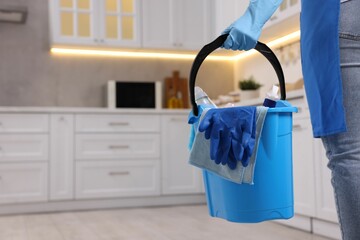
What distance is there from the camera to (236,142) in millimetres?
1088

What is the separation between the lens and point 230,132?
3.59 ft

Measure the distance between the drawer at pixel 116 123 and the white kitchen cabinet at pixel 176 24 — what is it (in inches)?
28.7

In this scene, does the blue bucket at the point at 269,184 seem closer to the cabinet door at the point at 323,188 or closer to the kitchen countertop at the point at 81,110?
the cabinet door at the point at 323,188

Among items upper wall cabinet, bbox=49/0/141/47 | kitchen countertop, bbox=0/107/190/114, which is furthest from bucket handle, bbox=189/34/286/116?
upper wall cabinet, bbox=49/0/141/47

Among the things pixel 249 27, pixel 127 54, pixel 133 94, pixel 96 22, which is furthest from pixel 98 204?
pixel 249 27

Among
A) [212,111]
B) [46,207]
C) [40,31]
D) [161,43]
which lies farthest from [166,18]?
[212,111]

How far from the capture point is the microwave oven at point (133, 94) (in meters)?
4.38

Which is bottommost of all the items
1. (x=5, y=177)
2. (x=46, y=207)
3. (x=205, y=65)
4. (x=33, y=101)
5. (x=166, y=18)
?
(x=46, y=207)

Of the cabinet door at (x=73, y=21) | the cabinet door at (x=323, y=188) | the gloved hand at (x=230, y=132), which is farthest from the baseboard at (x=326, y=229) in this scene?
the cabinet door at (x=73, y=21)

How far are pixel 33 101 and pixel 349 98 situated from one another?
3.89 meters

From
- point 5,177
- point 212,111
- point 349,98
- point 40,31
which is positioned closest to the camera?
point 349,98

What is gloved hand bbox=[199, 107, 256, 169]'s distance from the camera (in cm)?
108

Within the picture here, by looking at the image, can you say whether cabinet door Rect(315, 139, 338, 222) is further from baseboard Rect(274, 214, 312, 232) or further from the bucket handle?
the bucket handle

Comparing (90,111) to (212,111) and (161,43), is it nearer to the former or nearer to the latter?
(161,43)
